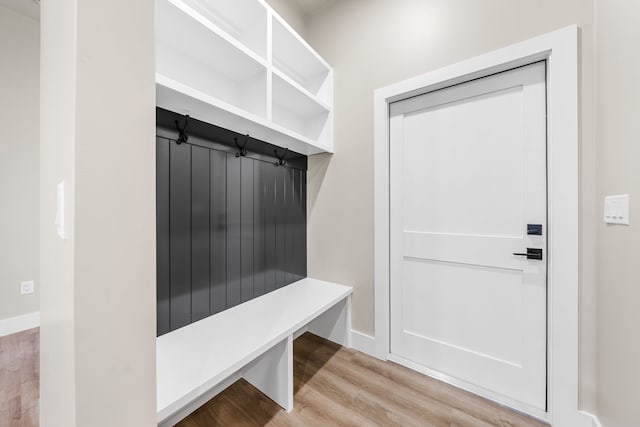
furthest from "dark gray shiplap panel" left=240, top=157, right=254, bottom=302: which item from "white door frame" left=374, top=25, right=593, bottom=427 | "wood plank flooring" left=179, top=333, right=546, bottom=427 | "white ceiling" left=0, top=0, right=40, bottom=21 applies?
"white ceiling" left=0, top=0, right=40, bottom=21

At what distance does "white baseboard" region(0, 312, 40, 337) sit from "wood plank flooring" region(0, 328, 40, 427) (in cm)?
6

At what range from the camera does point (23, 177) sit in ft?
7.25

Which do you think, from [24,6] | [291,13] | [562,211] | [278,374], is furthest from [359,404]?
[24,6]

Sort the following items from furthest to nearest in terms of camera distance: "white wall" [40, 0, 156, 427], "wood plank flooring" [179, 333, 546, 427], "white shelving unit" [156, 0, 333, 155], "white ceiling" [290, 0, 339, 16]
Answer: "white ceiling" [290, 0, 339, 16]
"wood plank flooring" [179, 333, 546, 427]
"white shelving unit" [156, 0, 333, 155]
"white wall" [40, 0, 156, 427]

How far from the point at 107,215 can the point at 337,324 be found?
5.82 ft

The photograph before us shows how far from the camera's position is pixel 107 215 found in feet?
1.53

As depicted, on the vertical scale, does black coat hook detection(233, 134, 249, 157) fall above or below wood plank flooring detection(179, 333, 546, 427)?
above


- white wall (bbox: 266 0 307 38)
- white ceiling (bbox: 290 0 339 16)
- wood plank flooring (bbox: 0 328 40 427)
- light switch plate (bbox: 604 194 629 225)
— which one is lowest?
wood plank flooring (bbox: 0 328 40 427)

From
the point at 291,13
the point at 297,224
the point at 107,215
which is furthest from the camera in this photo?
the point at 297,224

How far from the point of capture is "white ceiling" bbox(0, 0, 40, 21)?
2.06 metres

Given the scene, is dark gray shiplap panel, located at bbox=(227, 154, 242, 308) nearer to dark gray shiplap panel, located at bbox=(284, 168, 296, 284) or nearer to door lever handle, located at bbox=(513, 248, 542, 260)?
dark gray shiplap panel, located at bbox=(284, 168, 296, 284)

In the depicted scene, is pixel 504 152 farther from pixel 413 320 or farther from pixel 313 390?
pixel 313 390

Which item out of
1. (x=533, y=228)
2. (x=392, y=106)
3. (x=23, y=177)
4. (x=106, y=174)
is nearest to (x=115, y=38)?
(x=106, y=174)

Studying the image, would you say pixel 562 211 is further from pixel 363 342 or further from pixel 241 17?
pixel 241 17
